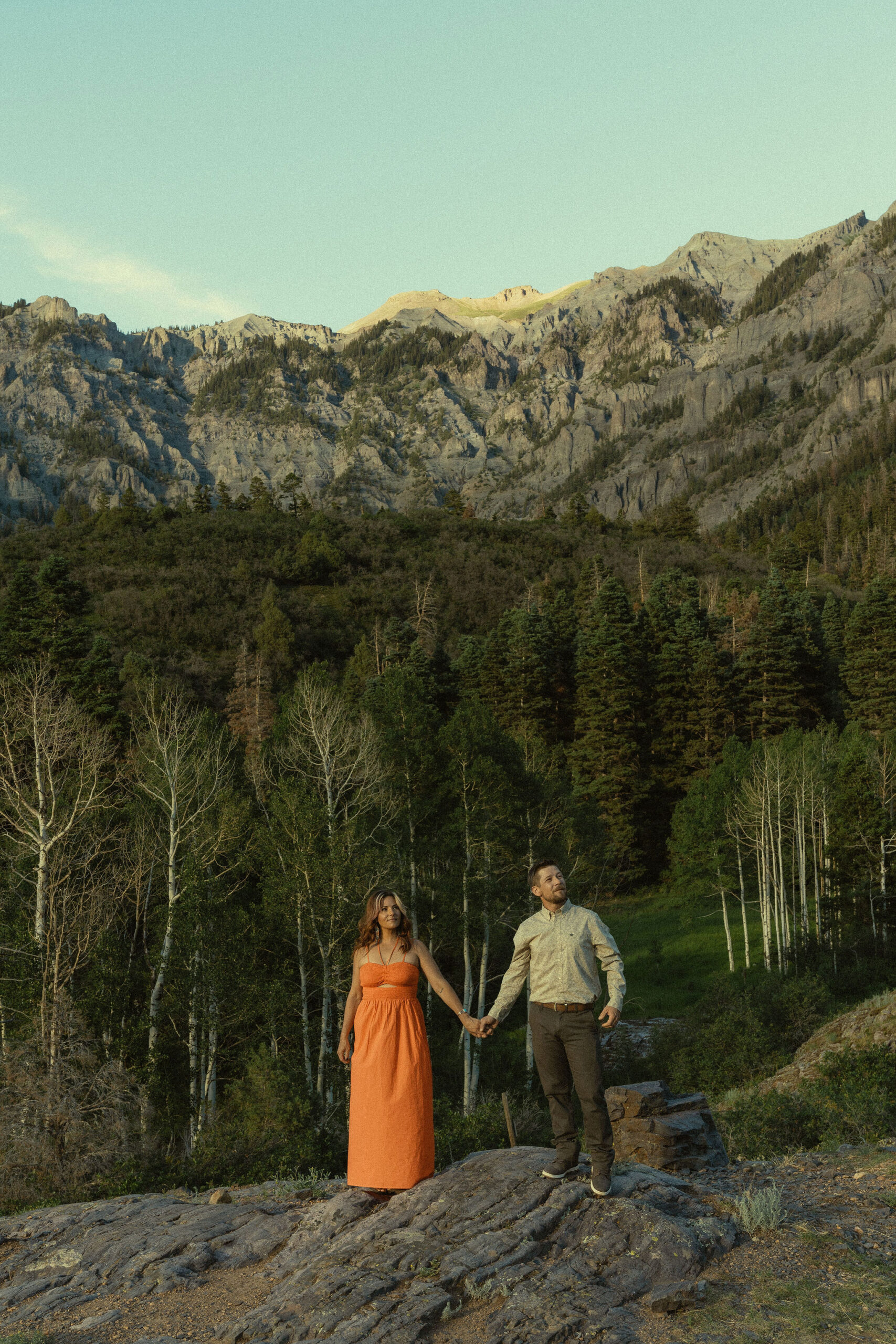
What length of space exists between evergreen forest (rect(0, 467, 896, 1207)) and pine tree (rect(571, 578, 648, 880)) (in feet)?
0.79

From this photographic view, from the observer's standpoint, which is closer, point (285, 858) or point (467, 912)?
point (285, 858)

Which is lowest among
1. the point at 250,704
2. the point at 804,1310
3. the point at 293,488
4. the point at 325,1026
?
the point at 325,1026

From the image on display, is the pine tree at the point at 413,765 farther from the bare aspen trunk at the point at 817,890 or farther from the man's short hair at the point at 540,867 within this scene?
the man's short hair at the point at 540,867

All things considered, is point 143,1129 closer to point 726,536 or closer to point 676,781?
point 676,781

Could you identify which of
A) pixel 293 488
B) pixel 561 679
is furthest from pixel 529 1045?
pixel 293 488

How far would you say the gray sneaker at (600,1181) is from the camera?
19.1 ft

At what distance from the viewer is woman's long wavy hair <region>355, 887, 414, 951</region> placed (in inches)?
240

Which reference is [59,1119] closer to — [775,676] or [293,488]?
[775,676]

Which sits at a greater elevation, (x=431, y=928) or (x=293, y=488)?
(x=293, y=488)

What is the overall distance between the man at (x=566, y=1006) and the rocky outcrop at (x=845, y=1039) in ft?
44.4

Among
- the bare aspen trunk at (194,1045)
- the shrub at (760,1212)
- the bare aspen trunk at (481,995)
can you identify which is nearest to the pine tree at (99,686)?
the bare aspen trunk at (194,1045)

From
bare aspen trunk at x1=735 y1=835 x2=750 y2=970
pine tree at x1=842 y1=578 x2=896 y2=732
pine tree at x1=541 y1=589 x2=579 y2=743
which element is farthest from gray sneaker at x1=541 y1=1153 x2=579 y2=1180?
pine tree at x1=842 y1=578 x2=896 y2=732

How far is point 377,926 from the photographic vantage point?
6129mm

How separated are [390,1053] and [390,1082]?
0.62 feet
